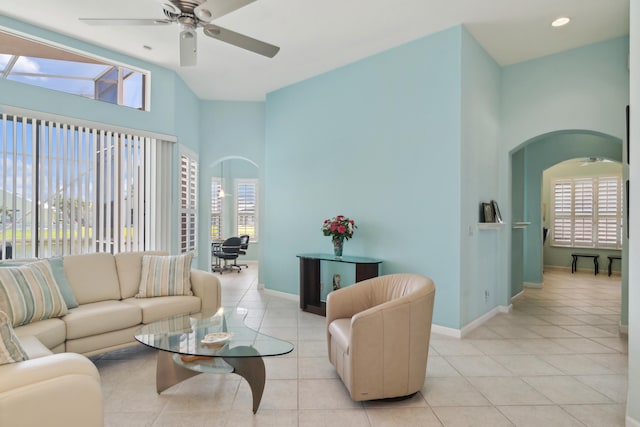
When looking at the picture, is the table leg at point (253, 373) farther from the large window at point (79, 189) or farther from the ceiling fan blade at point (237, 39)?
the large window at point (79, 189)

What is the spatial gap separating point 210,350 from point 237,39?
238cm

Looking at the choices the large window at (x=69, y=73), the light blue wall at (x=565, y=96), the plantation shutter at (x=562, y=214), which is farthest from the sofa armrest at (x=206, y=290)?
the plantation shutter at (x=562, y=214)

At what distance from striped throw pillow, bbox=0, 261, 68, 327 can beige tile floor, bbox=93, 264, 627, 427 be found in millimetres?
681

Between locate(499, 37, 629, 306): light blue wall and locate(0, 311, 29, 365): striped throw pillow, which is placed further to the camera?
locate(499, 37, 629, 306): light blue wall

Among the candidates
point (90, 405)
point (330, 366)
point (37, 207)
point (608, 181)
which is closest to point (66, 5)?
point (37, 207)

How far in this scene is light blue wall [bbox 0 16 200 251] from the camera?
12.4 feet

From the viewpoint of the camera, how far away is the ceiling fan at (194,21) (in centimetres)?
249

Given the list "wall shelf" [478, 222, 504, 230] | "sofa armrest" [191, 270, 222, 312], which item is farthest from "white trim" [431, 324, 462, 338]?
"sofa armrest" [191, 270, 222, 312]

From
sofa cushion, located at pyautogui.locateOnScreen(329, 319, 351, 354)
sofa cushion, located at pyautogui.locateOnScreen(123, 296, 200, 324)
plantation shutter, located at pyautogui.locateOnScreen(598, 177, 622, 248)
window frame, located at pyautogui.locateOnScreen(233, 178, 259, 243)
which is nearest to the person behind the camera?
sofa cushion, located at pyautogui.locateOnScreen(329, 319, 351, 354)

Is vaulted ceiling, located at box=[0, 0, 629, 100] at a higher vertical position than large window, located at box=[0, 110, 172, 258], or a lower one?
higher

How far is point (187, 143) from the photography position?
5.77 m

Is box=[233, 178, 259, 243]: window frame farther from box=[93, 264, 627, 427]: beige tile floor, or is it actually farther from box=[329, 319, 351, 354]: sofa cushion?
box=[329, 319, 351, 354]: sofa cushion

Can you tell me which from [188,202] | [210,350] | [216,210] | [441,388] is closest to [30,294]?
[210,350]

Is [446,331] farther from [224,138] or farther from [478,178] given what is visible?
[224,138]
